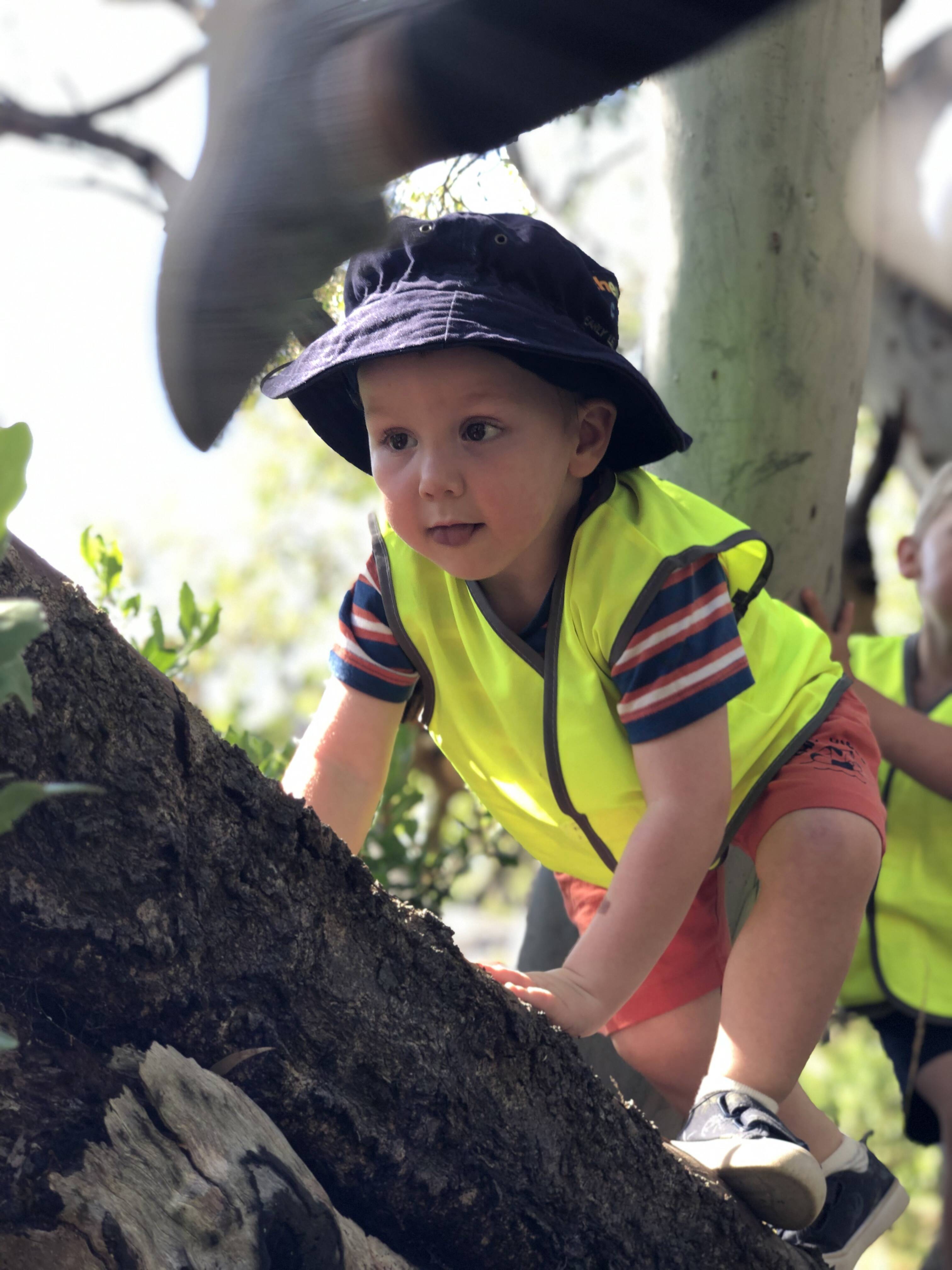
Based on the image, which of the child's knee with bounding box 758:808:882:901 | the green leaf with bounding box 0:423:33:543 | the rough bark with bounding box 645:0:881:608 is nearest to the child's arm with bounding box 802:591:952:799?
→ the rough bark with bounding box 645:0:881:608

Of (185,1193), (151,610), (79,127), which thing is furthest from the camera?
(79,127)

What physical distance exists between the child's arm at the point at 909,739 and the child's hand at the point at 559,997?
1.16 meters

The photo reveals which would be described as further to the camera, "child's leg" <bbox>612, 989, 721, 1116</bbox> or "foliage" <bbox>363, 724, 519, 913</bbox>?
"foliage" <bbox>363, 724, 519, 913</bbox>

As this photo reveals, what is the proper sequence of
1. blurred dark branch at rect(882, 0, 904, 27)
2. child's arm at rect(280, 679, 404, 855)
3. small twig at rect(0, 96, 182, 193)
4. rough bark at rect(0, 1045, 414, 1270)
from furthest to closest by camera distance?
blurred dark branch at rect(882, 0, 904, 27) → small twig at rect(0, 96, 182, 193) → child's arm at rect(280, 679, 404, 855) → rough bark at rect(0, 1045, 414, 1270)

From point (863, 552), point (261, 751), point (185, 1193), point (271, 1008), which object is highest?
point (863, 552)

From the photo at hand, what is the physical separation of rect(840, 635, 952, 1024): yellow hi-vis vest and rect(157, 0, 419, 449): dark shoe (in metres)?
1.85

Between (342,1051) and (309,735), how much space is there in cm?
72

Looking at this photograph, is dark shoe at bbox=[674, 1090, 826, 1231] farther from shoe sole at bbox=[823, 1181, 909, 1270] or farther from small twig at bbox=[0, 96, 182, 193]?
small twig at bbox=[0, 96, 182, 193]

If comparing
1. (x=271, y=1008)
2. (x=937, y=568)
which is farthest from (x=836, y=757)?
(x=937, y=568)

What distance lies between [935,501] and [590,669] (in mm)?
1516

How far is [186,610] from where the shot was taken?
1932mm

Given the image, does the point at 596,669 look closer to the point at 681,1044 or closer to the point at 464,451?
the point at 464,451

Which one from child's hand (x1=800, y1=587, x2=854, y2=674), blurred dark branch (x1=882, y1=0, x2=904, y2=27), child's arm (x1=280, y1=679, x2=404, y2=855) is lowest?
child's arm (x1=280, y1=679, x2=404, y2=855)

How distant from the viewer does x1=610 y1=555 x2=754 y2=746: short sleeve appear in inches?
53.6
